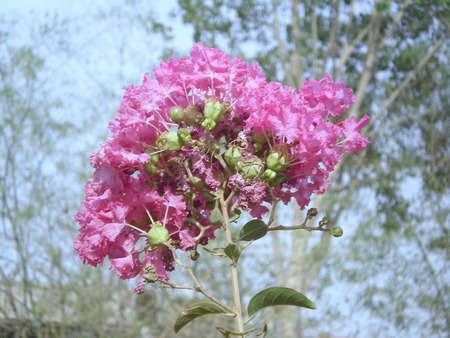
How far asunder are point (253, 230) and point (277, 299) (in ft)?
0.48

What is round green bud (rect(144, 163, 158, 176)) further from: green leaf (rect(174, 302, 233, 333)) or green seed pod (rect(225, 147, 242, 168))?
green leaf (rect(174, 302, 233, 333))

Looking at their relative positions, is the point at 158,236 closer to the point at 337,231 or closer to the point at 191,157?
the point at 191,157

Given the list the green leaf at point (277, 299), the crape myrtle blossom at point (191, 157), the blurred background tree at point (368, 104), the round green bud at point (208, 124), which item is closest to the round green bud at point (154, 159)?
the crape myrtle blossom at point (191, 157)

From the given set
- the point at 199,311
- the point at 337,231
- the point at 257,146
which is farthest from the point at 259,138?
the point at 199,311

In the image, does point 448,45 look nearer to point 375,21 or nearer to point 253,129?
point 375,21

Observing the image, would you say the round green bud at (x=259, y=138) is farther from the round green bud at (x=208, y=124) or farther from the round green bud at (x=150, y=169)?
the round green bud at (x=150, y=169)

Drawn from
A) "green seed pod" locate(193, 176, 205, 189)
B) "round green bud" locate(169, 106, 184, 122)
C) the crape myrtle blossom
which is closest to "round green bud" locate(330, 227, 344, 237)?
the crape myrtle blossom

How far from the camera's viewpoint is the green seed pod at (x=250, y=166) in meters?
1.06

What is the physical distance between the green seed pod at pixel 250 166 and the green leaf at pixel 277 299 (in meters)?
0.22

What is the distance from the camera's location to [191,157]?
3.60 ft

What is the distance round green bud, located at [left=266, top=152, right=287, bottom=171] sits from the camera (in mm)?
1070

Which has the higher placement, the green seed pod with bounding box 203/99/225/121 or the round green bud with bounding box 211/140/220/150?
the green seed pod with bounding box 203/99/225/121

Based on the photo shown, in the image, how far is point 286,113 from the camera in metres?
1.08

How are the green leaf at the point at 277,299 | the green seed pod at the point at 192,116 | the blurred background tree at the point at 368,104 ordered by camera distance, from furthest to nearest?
the blurred background tree at the point at 368,104 → the green seed pod at the point at 192,116 → the green leaf at the point at 277,299
